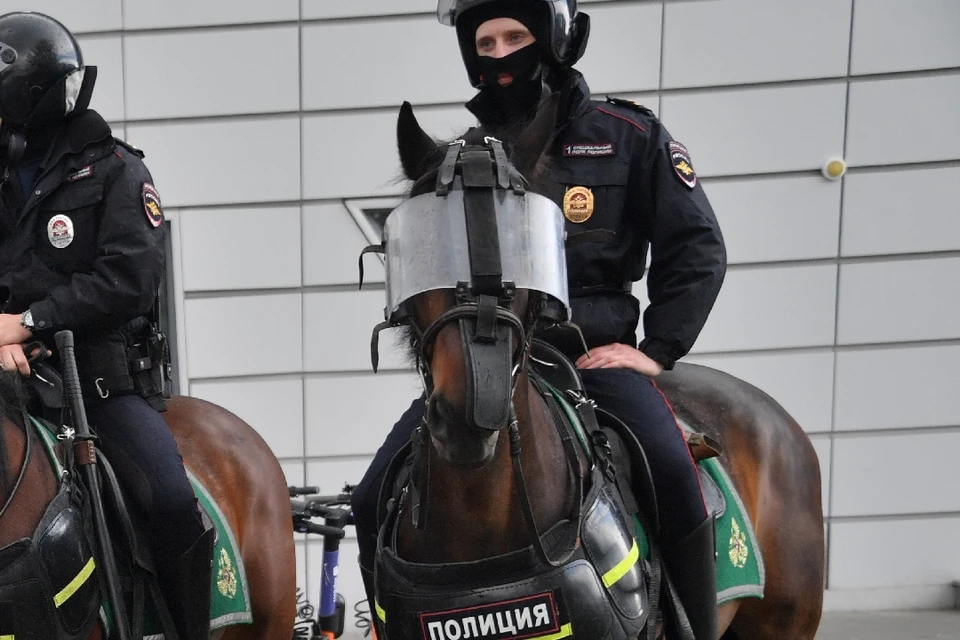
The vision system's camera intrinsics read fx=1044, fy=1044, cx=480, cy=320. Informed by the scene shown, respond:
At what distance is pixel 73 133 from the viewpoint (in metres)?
3.31

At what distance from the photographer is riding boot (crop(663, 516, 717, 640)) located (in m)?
2.85

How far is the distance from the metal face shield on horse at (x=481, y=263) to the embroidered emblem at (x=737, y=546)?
1335 millimetres

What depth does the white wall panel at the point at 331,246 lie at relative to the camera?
237 inches

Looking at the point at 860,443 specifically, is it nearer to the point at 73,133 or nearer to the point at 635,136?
the point at 635,136

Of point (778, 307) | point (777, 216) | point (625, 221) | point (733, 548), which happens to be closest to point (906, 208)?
point (777, 216)

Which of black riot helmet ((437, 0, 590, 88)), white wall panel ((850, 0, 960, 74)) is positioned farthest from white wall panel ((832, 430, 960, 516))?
black riot helmet ((437, 0, 590, 88))

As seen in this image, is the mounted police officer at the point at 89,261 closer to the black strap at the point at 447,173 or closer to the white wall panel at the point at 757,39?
the black strap at the point at 447,173

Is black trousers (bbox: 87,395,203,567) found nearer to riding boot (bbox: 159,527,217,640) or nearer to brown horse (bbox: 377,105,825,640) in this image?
riding boot (bbox: 159,527,217,640)

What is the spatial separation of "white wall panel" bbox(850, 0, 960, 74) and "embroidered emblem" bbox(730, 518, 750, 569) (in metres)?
3.57

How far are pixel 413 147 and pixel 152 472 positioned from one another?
1.46 m

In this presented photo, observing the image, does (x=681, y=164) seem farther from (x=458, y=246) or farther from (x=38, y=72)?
(x=38, y=72)

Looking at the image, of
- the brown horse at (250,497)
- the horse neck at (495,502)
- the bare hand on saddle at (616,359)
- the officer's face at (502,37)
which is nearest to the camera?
the horse neck at (495,502)

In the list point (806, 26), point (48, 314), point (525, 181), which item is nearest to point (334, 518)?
point (48, 314)

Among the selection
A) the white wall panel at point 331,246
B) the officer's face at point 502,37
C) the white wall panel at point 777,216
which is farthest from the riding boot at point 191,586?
the white wall panel at point 777,216
